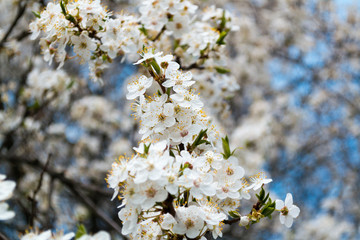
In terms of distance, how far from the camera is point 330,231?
5906mm

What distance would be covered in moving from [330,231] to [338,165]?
7.35 ft

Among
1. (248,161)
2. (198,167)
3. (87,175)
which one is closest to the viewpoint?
(198,167)

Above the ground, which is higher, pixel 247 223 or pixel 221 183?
pixel 221 183

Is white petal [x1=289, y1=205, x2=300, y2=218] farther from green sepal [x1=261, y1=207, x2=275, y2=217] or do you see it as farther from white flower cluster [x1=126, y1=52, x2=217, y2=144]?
white flower cluster [x1=126, y1=52, x2=217, y2=144]

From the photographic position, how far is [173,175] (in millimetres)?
1473

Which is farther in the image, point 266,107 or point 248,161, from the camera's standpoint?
point 266,107

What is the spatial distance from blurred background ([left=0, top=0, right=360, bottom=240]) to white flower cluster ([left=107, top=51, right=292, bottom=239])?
2641mm

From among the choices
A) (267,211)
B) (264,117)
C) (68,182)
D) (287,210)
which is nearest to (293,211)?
(287,210)

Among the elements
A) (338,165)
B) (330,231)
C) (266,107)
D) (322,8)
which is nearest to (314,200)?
(338,165)

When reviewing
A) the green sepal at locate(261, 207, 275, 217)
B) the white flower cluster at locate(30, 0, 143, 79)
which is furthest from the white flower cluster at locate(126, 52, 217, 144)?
the white flower cluster at locate(30, 0, 143, 79)

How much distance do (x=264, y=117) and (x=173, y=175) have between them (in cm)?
513

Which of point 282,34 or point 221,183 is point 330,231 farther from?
point 221,183

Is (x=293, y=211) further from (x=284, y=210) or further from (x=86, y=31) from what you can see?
(x=86, y=31)

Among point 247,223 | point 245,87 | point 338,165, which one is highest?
point 247,223
